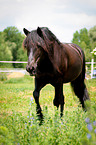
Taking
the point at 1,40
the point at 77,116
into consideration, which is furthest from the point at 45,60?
the point at 1,40

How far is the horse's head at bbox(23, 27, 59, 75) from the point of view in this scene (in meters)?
2.17

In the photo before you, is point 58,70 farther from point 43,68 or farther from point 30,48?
point 30,48

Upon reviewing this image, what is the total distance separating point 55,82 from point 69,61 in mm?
603

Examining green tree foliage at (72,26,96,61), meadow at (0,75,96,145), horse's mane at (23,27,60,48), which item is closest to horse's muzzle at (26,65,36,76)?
horse's mane at (23,27,60,48)

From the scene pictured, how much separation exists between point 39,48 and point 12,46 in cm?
3144

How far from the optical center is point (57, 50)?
8.86ft

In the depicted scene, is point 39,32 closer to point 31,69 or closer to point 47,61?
point 47,61

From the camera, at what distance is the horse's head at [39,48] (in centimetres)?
217

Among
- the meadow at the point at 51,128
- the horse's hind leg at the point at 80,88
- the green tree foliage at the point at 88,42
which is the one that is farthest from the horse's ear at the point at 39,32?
the green tree foliage at the point at 88,42

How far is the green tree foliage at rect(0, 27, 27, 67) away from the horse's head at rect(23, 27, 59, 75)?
2364cm

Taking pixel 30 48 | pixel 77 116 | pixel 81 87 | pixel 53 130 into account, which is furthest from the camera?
pixel 81 87

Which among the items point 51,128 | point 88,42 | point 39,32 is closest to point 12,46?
point 88,42

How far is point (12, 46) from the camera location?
32.4 m

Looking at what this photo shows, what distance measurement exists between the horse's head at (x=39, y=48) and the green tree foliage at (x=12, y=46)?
77.6 feet
